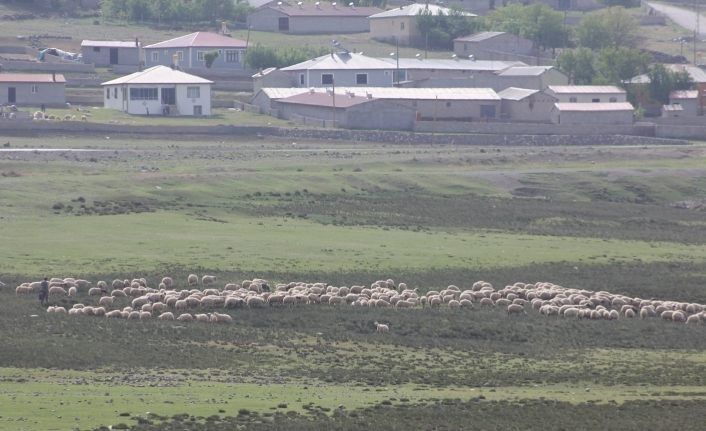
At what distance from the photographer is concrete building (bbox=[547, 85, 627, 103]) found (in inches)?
4985

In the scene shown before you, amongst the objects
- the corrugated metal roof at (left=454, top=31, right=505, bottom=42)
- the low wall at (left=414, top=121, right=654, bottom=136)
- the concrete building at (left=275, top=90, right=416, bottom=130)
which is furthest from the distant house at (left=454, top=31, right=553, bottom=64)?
the concrete building at (left=275, top=90, right=416, bottom=130)

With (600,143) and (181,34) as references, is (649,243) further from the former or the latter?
(181,34)

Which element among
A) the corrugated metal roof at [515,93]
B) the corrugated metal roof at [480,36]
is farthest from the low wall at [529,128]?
the corrugated metal roof at [480,36]

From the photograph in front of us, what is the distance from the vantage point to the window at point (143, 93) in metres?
119

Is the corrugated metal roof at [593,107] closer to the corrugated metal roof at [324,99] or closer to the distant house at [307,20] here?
the corrugated metal roof at [324,99]

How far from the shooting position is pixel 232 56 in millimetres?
143375

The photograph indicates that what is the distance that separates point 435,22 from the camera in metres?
161

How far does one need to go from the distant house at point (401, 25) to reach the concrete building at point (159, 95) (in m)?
44.5

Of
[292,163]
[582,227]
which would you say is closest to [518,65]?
[292,163]

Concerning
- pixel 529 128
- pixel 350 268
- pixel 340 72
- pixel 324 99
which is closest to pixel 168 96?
pixel 324 99

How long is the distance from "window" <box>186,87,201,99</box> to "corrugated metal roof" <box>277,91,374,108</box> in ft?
20.3

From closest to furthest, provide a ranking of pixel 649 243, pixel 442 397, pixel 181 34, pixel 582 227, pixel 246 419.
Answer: pixel 246 419, pixel 442 397, pixel 649 243, pixel 582 227, pixel 181 34

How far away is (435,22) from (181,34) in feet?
82.6

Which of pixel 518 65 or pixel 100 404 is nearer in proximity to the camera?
pixel 100 404
